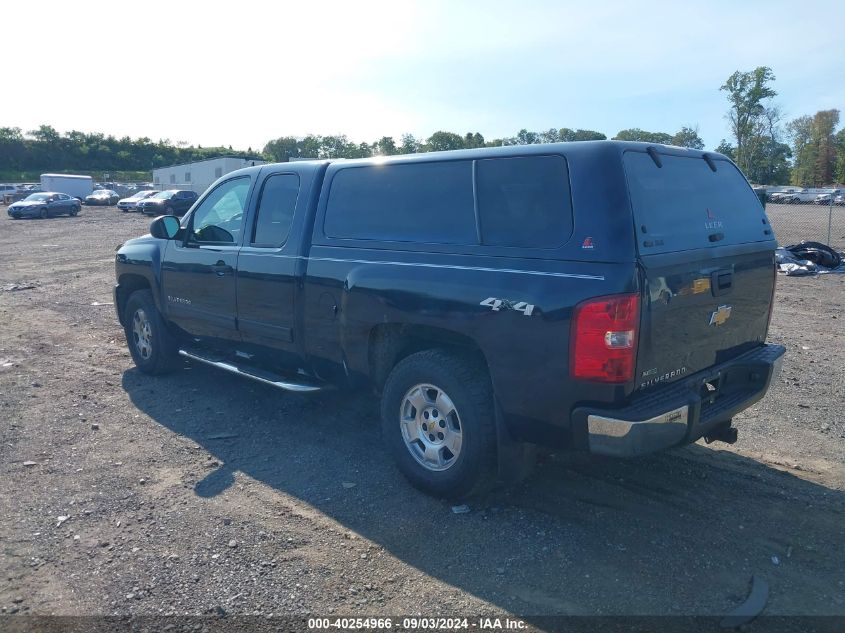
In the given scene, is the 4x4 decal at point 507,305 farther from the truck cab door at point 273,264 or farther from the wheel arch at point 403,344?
the truck cab door at point 273,264

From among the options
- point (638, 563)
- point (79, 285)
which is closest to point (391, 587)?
point (638, 563)

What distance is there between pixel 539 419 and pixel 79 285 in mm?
12813

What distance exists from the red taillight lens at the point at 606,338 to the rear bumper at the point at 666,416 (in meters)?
0.20

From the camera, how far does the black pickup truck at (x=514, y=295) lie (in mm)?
3504

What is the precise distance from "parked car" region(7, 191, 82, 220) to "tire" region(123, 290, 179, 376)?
117 feet

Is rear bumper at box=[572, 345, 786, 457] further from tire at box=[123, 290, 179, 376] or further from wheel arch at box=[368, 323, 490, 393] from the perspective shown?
tire at box=[123, 290, 179, 376]

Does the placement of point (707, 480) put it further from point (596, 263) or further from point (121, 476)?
point (121, 476)

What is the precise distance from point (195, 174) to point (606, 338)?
55639 millimetres

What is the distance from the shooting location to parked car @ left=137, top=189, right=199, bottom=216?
123 ft

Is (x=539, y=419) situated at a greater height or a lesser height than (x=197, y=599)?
greater

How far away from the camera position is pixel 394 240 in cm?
458

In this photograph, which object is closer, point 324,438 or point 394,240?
point 394,240

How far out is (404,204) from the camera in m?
4.61

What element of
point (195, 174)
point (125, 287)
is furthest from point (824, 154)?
point (125, 287)
